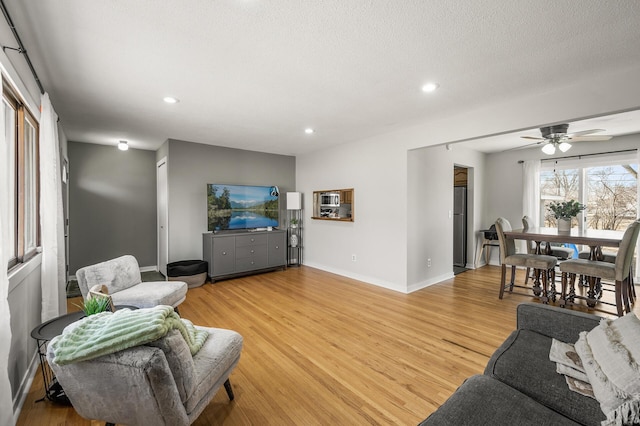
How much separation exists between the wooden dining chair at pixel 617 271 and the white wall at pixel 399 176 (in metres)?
1.56

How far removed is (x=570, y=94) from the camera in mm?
2668

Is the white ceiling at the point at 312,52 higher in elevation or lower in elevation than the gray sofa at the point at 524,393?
higher

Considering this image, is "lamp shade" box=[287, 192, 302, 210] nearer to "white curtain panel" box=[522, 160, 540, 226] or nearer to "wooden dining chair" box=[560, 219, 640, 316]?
"wooden dining chair" box=[560, 219, 640, 316]

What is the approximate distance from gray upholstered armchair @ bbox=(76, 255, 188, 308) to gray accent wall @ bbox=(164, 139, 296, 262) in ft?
5.84

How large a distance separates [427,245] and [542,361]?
126 inches

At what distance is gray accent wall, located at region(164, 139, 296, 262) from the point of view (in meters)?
4.87

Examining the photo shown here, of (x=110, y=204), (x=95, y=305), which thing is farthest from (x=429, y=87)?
(x=110, y=204)

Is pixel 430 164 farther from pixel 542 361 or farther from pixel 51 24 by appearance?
pixel 51 24

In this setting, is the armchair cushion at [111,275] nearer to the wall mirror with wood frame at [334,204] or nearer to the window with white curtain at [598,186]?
the wall mirror with wood frame at [334,204]

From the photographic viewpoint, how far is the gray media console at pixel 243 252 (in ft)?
15.9

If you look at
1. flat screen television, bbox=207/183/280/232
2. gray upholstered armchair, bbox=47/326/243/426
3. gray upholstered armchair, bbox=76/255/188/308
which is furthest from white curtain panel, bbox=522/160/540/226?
gray upholstered armchair, bbox=47/326/243/426

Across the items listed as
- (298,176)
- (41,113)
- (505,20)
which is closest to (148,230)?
(298,176)

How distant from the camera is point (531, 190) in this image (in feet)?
18.4

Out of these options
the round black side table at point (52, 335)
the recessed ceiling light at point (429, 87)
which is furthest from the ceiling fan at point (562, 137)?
the round black side table at point (52, 335)
